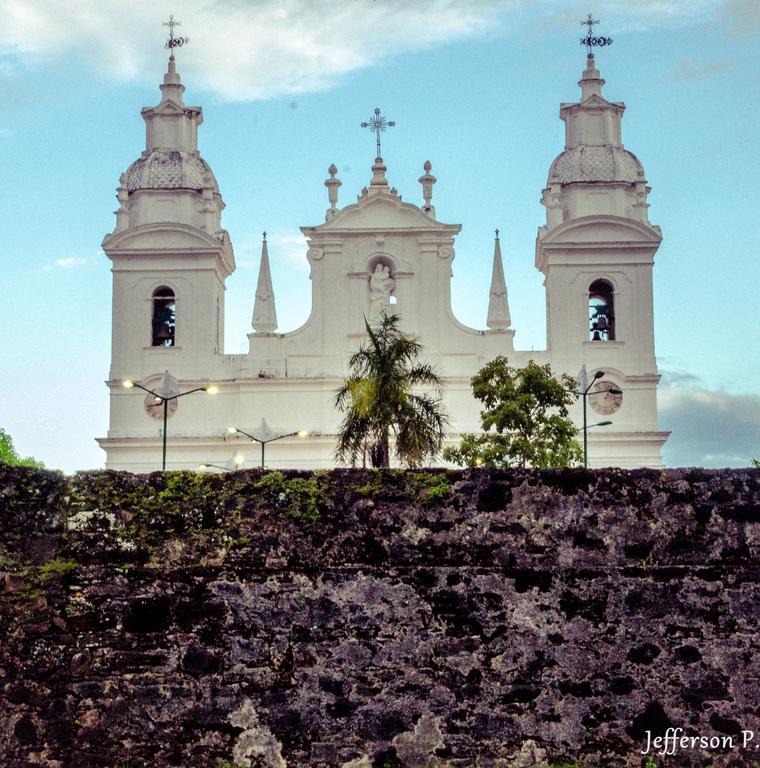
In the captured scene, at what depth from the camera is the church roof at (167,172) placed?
4506 centimetres

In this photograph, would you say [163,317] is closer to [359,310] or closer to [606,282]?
[359,310]

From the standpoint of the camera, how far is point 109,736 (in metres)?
7.34

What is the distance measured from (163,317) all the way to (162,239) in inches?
95.0

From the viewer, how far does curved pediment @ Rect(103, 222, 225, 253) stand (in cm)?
4391

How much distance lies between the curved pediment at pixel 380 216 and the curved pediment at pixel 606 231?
3.46 m

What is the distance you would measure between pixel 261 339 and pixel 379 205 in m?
5.49

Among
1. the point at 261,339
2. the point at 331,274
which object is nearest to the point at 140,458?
the point at 261,339

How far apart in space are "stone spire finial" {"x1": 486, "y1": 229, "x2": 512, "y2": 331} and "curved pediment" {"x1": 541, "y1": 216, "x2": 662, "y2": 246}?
86.7 inches

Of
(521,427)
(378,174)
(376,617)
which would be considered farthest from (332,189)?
(376,617)

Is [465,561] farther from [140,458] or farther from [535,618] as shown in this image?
[140,458]

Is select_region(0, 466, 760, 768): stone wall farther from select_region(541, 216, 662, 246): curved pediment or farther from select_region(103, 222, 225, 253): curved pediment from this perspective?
select_region(103, 222, 225, 253): curved pediment

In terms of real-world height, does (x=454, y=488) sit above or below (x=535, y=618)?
above

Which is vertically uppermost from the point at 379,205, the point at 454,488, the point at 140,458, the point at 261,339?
the point at 379,205

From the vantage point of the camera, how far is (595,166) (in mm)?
44406
